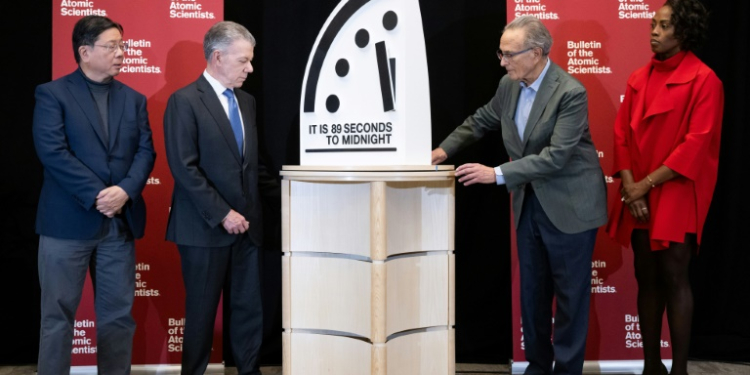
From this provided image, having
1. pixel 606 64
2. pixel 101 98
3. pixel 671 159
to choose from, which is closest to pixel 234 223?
pixel 101 98

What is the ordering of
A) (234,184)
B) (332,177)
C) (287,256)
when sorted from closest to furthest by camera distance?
(332,177) → (287,256) → (234,184)

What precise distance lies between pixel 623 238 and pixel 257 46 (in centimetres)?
231

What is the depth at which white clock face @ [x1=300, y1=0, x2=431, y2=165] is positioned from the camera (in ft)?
10.0

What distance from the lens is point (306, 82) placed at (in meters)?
3.22

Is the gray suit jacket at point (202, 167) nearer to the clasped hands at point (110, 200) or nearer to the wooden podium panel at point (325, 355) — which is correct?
the clasped hands at point (110, 200)

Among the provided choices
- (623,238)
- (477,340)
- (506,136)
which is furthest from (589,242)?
(477,340)

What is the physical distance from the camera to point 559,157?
3480 millimetres

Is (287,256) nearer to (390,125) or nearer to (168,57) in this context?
(390,125)

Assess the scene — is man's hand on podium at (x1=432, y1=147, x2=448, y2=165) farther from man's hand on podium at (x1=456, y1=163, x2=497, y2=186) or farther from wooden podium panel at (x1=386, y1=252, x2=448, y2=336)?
wooden podium panel at (x1=386, y1=252, x2=448, y2=336)

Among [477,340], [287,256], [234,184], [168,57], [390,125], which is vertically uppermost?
[168,57]

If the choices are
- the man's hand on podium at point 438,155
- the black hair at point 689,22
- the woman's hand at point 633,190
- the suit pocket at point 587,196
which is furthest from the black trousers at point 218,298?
the black hair at point 689,22

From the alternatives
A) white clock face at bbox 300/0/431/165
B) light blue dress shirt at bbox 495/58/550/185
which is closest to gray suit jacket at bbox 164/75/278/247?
white clock face at bbox 300/0/431/165

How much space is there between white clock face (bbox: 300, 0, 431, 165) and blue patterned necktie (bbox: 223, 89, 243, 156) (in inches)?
21.9

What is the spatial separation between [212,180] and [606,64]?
→ 2215mm
